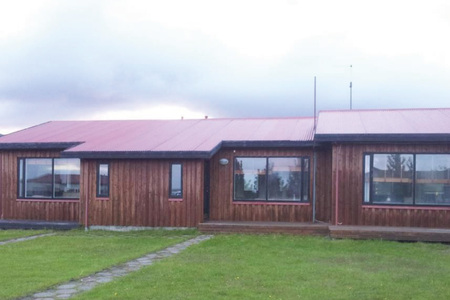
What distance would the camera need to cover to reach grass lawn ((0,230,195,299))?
8500 millimetres

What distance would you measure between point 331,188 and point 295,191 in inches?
45.0

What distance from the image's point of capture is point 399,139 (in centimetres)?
1386

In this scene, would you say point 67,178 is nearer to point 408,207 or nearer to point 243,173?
point 243,173

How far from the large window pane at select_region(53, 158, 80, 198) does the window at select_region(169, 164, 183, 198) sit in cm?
343

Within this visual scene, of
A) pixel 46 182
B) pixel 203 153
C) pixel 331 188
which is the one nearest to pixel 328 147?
pixel 331 188

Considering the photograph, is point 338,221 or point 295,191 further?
point 295,191

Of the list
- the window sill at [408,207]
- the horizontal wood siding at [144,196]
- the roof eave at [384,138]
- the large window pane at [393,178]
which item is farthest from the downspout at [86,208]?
the large window pane at [393,178]

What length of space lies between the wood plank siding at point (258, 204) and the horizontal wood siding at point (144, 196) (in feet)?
3.42

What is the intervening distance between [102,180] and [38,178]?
8.78ft

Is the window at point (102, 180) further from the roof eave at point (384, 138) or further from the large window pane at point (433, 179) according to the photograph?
the large window pane at point (433, 179)

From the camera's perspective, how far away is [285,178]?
52.3 feet

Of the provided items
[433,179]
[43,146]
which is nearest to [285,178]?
[433,179]

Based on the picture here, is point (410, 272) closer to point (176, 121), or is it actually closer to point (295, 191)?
point (295, 191)

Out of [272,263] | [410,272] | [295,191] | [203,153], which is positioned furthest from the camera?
[295,191]
